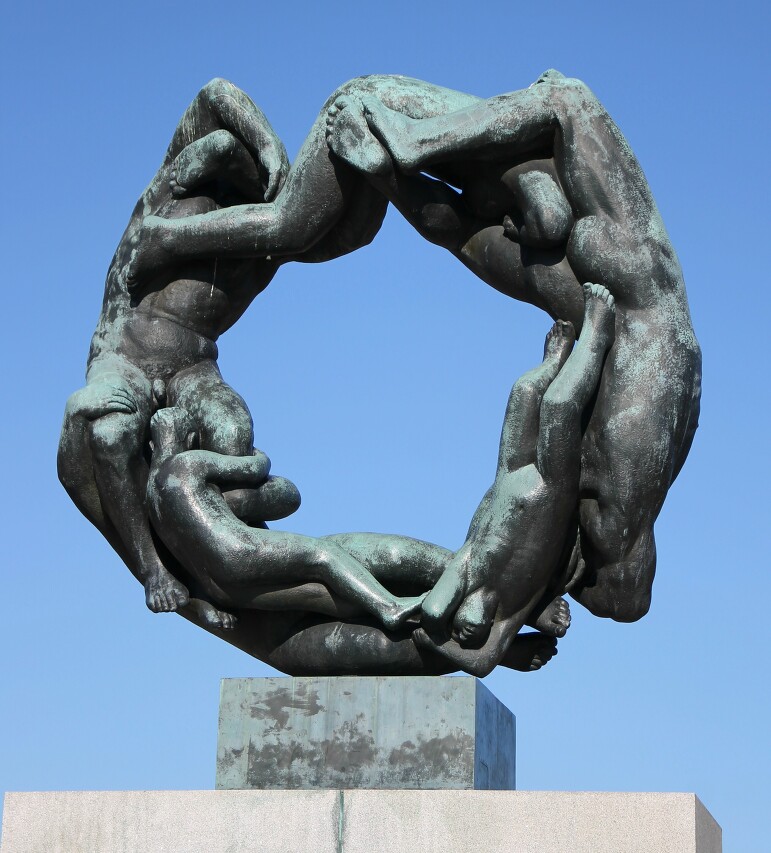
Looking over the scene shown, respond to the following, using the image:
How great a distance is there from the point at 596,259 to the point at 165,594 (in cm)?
251

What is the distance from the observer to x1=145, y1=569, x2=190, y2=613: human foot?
7391 mm

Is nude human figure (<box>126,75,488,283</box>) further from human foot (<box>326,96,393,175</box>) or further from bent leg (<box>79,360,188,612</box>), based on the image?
bent leg (<box>79,360,188,612</box>)

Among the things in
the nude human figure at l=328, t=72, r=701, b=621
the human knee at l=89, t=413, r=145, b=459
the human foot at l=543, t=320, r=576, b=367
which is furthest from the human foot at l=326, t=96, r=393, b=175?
the human knee at l=89, t=413, r=145, b=459

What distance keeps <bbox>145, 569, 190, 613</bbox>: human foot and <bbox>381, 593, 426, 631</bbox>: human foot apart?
39.7 inches

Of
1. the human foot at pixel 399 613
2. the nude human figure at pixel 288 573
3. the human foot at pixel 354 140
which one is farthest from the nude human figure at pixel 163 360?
the human foot at pixel 399 613

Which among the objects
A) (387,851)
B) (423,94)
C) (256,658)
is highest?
(423,94)

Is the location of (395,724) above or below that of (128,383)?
below

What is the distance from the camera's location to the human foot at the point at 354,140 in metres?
7.36

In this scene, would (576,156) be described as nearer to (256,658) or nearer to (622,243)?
(622,243)

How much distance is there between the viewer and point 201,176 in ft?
26.2

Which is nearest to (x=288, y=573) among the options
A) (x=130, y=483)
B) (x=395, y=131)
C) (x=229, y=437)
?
(x=229, y=437)

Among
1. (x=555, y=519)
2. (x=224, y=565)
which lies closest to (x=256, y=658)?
(x=224, y=565)

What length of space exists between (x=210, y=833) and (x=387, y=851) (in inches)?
29.9

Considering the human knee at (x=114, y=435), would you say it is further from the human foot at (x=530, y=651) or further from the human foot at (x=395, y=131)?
the human foot at (x=530, y=651)
